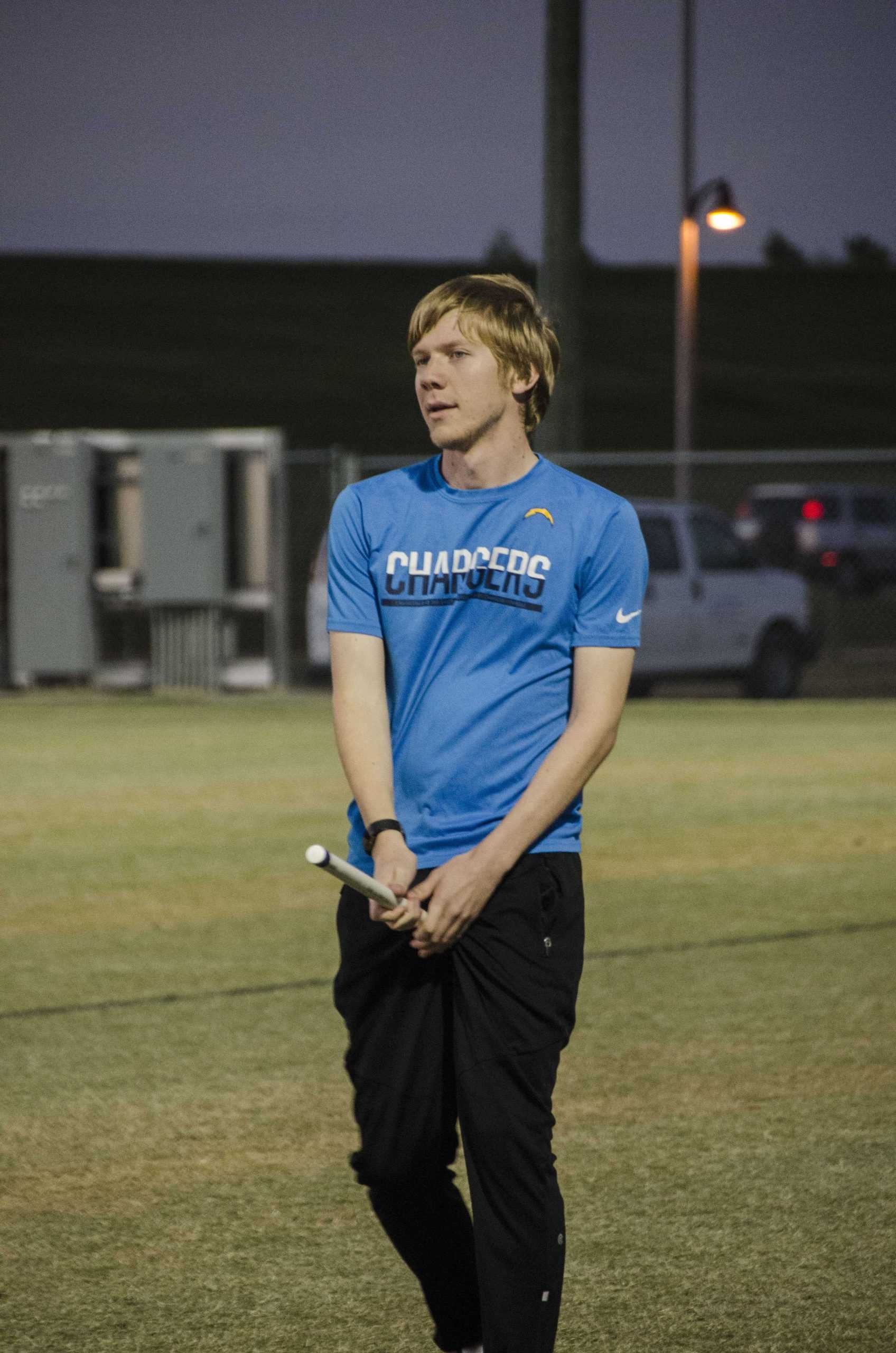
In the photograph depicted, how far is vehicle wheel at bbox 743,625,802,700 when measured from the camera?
1844cm

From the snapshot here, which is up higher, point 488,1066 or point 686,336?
point 686,336

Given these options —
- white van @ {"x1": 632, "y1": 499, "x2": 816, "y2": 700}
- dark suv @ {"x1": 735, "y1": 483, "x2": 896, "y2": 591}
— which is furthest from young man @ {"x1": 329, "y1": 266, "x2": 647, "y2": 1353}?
dark suv @ {"x1": 735, "y1": 483, "x2": 896, "y2": 591}

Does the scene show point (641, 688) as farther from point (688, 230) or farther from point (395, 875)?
point (395, 875)

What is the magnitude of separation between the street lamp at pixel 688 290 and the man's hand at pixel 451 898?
16.7 metres

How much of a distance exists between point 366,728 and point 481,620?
0.26m

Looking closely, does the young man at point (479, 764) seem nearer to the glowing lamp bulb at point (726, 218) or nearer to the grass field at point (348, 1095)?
the grass field at point (348, 1095)

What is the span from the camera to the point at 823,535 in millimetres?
34219

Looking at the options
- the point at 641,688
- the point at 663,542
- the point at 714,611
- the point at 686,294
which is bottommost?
the point at 641,688

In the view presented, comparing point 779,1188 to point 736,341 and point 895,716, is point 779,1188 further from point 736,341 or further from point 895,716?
point 736,341

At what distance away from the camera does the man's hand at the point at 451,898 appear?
3.04 meters

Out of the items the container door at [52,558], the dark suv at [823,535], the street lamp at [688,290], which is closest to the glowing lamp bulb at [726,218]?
the street lamp at [688,290]

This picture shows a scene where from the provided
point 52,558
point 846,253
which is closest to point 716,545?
point 52,558

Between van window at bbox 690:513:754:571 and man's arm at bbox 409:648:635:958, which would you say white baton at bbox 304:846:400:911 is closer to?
man's arm at bbox 409:648:635:958

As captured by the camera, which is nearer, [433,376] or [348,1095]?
[433,376]
